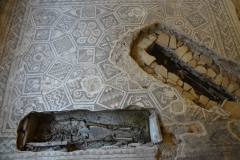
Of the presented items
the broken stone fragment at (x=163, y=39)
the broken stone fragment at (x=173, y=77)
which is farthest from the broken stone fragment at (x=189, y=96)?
the broken stone fragment at (x=163, y=39)

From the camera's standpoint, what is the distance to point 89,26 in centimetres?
294

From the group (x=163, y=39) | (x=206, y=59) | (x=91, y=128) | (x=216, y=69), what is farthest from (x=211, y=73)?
(x=91, y=128)

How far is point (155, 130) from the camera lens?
2264 mm

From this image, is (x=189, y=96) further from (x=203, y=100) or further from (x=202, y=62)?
(x=202, y=62)

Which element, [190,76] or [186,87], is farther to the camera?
[190,76]

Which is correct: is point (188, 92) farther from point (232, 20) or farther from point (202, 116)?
point (232, 20)

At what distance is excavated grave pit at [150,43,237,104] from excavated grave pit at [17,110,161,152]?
91cm

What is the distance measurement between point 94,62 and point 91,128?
0.75 metres

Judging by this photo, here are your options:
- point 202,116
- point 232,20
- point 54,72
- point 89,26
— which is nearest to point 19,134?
point 54,72

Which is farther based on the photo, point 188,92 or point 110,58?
point 188,92

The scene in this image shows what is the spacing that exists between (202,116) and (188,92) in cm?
58

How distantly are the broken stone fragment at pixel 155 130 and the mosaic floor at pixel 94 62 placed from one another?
3.9 inches

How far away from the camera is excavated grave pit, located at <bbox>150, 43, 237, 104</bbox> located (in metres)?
2.91

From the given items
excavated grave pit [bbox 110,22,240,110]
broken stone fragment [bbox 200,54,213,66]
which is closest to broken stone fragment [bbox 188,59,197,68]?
excavated grave pit [bbox 110,22,240,110]
